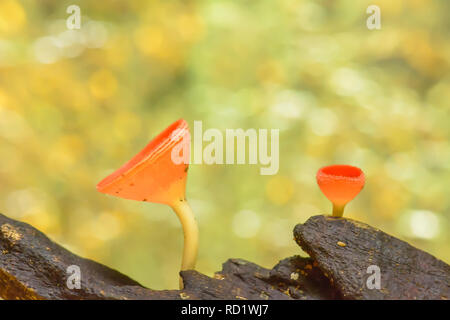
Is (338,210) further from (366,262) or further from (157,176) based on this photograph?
(157,176)

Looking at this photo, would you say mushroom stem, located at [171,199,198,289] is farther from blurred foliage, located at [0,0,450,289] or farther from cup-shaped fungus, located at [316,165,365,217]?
blurred foliage, located at [0,0,450,289]

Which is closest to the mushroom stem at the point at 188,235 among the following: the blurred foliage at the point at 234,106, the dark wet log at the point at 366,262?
the dark wet log at the point at 366,262

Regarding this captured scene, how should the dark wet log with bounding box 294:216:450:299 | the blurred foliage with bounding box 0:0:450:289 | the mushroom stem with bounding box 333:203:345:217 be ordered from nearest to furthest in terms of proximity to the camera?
the dark wet log with bounding box 294:216:450:299, the mushroom stem with bounding box 333:203:345:217, the blurred foliage with bounding box 0:0:450:289

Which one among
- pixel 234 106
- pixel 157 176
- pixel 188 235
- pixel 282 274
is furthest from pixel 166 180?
pixel 234 106

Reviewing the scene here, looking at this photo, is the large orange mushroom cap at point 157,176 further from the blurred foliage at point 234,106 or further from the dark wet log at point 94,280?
the blurred foliage at point 234,106

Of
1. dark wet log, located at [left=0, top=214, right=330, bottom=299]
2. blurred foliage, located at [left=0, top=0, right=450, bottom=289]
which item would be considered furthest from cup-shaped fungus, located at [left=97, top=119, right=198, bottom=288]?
blurred foliage, located at [left=0, top=0, right=450, bottom=289]

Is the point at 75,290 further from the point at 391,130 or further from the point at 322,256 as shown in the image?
the point at 391,130
